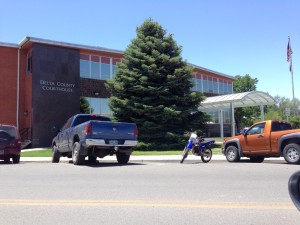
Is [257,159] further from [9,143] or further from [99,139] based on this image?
[9,143]

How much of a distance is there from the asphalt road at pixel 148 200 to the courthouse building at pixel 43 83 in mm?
19241

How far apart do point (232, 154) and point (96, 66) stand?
2000 cm

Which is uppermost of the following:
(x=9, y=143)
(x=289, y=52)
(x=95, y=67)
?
(x=289, y=52)

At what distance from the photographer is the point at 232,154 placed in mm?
16906

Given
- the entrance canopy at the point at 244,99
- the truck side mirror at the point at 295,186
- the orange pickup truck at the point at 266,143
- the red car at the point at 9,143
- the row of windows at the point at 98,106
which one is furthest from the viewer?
the row of windows at the point at 98,106

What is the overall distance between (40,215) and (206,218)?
264 centimetres

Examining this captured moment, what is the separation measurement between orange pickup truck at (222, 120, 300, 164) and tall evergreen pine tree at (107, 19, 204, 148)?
7.69 meters

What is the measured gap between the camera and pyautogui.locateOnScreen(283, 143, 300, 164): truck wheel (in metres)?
14.4

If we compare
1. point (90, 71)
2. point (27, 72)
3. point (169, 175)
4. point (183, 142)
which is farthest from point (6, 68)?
point (169, 175)

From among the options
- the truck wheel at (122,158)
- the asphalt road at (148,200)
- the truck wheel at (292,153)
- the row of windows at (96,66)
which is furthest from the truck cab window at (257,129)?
the row of windows at (96,66)

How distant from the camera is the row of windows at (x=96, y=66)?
109ft

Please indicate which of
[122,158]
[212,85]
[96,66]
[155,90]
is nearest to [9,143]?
[122,158]

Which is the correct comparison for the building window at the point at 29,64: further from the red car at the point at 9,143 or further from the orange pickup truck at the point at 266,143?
the orange pickup truck at the point at 266,143

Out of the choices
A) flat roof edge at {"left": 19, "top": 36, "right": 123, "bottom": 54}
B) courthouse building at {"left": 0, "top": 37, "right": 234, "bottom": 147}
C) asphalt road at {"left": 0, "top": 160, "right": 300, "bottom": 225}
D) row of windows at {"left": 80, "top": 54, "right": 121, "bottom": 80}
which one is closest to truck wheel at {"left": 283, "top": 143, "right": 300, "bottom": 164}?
asphalt road at {"left": 0, "top": 160, "right": 300, "bottom": 225}
